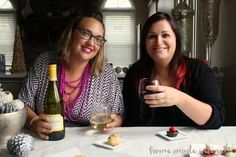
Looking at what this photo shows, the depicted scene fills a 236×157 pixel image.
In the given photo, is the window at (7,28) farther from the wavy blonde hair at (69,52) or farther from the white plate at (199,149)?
the white plate at (199,149)

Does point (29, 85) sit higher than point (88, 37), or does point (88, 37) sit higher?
point (88, 37)

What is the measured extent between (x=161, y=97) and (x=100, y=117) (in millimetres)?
251

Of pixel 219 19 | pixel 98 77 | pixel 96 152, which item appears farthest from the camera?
pixel 219 19

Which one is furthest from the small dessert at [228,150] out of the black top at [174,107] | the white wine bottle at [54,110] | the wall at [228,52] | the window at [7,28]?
the window at [7,28]

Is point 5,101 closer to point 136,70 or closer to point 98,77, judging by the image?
point 98,77

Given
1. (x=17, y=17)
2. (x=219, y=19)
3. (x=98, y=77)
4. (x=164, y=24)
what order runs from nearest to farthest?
(x=164, y=24) → (x=98, y=77) → (x=219, y=19) → (x=17, y=17)

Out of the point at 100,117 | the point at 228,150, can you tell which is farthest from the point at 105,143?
the point at 228,150

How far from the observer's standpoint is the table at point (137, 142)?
1059 millimetres

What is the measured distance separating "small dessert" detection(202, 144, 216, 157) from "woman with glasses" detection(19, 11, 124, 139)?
475mm

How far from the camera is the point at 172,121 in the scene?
147 cm

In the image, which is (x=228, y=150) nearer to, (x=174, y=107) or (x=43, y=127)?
(x=174, y=107)

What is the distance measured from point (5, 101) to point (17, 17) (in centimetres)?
462

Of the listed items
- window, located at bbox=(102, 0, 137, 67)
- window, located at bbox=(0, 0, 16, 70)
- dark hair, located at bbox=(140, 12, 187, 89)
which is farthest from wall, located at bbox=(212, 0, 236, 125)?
window, located at bbox=(0, 0, 16, 70)

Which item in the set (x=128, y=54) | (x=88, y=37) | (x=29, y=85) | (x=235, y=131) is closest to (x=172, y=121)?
(x=235, y=131)
